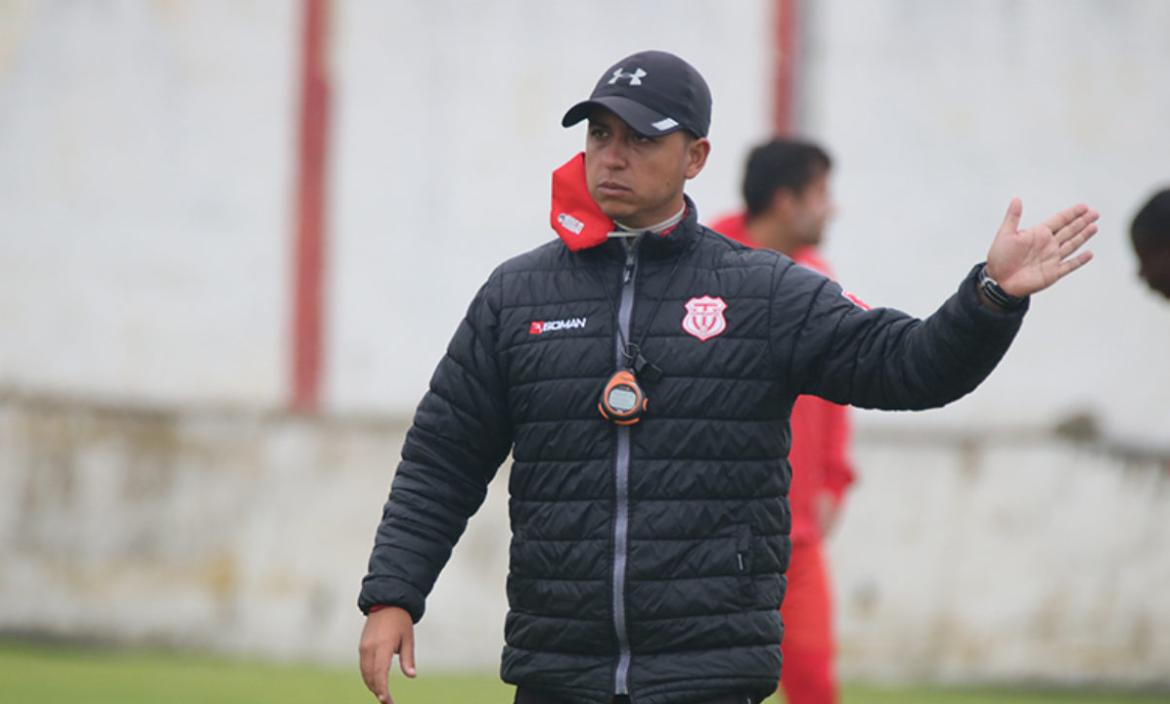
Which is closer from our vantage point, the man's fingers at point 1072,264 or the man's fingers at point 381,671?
the man's fingers at point 1072,264

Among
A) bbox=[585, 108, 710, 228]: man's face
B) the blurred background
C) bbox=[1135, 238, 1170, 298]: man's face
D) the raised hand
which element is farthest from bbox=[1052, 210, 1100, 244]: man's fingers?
the blurred background

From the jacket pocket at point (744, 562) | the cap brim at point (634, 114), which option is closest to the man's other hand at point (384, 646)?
the jacket pocket at point (744, 562)

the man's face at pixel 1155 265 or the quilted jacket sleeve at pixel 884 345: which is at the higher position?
the man's face at pixel 1155 265

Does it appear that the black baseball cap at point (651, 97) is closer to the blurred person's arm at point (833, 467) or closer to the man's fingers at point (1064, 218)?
the man's fingers at point (1064, 218)

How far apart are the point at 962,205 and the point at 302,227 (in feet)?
12.1

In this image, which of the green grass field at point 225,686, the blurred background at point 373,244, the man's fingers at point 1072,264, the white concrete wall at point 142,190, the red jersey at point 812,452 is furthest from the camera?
the white concrete wall at point 142,190

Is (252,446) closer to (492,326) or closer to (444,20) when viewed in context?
(444,20)

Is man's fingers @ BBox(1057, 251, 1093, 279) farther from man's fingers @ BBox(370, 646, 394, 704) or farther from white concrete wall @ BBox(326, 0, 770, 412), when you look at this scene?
white concrete wall @ BBox(326, 0, 770, 412)

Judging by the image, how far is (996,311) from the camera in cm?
395

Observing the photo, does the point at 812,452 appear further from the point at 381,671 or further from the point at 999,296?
the point at 999,296

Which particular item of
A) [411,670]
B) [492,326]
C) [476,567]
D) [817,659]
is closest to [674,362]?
[492,326]

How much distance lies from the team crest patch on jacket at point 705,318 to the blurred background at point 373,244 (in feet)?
23.4

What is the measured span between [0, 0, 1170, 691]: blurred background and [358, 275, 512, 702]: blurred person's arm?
6.82 metres

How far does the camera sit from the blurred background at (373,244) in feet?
37.6
